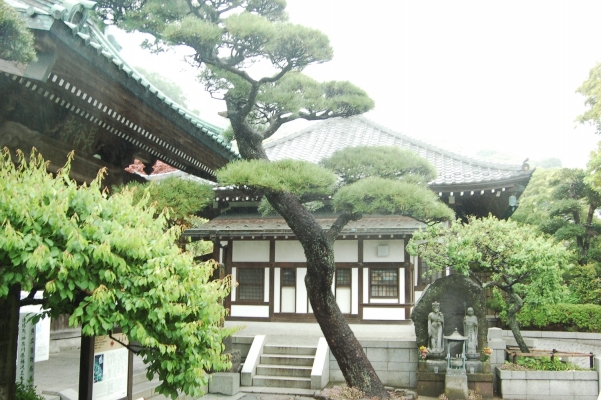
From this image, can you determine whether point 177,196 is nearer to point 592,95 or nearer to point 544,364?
point 544,364

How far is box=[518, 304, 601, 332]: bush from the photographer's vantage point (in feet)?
64.4

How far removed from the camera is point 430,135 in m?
73.7

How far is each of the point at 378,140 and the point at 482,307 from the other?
7.90 meters

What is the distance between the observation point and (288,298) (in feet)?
54.2

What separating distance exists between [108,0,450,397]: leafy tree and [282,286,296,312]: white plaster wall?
6.19 metres

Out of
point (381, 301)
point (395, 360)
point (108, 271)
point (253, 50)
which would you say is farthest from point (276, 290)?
point (108, 271)

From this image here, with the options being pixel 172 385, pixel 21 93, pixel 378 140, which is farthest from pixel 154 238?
pixel 378 140

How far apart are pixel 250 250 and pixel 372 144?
523cm

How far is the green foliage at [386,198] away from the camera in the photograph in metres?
9.15

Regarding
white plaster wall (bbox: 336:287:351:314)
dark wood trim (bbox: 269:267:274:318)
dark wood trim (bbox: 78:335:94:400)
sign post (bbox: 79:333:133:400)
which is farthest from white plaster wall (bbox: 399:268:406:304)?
dark wood trim (bbox: 78:335:94:400)

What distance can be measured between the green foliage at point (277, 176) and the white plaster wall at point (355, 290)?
7489 mm

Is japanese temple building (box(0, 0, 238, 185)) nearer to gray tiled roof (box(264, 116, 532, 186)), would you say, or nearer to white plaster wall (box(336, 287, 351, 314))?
white plaster wall (box(336, 287, 351, 314))

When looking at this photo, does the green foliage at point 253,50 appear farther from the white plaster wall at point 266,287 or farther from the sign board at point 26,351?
the white plaster wall at point 266,287

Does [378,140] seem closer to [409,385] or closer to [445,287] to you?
[445,287]
